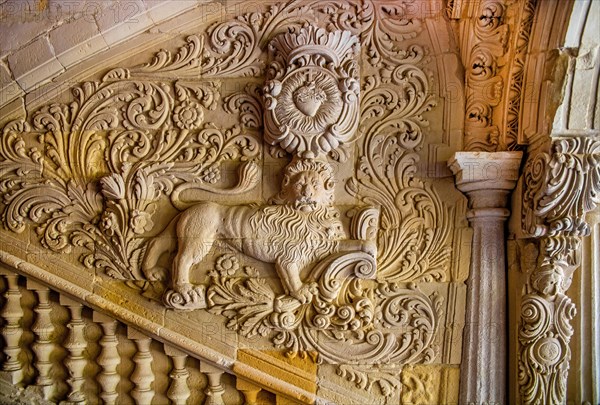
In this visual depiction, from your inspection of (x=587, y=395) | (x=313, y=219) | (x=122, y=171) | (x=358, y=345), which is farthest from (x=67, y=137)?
(x=587, y=395)

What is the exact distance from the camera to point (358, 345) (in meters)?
2.15

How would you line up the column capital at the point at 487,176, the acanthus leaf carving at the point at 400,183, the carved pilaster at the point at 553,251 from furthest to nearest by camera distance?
the acanthus leaf carving at the point at 400,183
the column capital at the point at 487,176
the carved pilaster at the point at 553,251

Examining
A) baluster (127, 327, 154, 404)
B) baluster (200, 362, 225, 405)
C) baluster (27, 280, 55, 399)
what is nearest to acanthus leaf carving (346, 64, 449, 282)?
baluster (200, 362, 225, 405)

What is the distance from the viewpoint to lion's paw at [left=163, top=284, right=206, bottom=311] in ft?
7.01

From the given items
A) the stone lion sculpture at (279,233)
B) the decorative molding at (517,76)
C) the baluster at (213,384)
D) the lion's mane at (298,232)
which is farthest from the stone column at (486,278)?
the baluster at (213,384)

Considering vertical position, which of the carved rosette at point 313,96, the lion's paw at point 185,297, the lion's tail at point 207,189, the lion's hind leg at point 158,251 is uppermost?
the carved rosette at point 313,96

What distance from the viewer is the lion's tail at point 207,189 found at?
7.26 feet

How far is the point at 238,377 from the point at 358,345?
597mm

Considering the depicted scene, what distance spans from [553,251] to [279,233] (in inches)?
47.8

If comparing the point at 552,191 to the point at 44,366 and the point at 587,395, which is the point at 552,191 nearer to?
the point at 587,395

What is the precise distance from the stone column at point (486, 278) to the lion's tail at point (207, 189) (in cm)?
95

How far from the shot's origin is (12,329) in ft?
7.41

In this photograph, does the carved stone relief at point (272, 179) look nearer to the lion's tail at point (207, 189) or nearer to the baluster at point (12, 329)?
the lion's tail at point (207, 189)

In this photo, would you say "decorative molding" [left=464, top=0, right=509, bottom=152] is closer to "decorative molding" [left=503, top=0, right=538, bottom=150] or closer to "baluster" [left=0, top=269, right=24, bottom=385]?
"decorative molding" [left=503, top=0, right=538, bottom=150]
